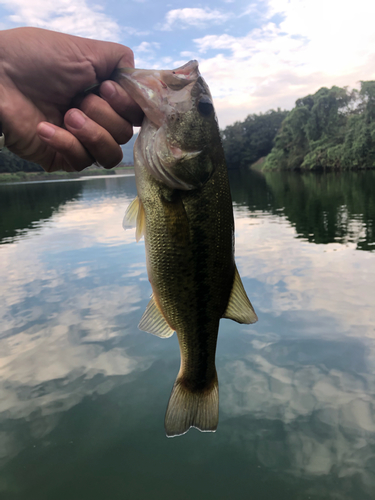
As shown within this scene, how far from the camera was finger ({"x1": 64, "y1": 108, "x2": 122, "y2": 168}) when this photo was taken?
2504mm

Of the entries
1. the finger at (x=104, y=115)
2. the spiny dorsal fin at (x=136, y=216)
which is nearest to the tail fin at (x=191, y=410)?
the spiny dorsal fin at (x=136, y=216)

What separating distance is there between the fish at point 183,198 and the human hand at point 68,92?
171 millimetres

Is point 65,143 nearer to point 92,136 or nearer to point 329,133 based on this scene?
point 92,136

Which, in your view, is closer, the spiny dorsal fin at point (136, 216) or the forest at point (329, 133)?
the spiny dorsal fin at point (136, 216)

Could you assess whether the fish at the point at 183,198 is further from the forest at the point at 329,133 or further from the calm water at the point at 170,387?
the forest at the point at 329,133

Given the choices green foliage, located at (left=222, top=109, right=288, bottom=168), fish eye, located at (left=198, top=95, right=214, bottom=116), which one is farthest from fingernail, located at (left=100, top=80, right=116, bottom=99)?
green foliage, located at (left=222, top=109, right=288, bottom=168)

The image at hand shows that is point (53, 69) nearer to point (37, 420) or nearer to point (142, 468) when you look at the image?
point (142, 468)

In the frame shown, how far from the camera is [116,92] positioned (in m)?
2.48

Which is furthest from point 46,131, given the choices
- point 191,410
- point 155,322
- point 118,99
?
point 191,410

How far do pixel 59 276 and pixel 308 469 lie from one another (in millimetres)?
9474

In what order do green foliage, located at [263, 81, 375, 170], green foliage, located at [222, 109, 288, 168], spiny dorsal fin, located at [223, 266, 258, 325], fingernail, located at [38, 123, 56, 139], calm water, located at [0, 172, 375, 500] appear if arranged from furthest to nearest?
1. green foliage, located at [222, 109, 288, 168]
2. green foliage, located at [263, 81, 375, 170]
3. calm water, located at [0, 172, 375, 500]
4. spiny dorsal fin, located at [223, 266, 258, 325]
5. fingernail, located at [38, 123, 56, 139]

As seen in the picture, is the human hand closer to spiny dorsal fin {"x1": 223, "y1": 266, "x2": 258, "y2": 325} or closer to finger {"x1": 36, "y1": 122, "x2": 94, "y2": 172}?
finger {"x1": 36, "y1": 122, "x2": 94, "y2": 172}

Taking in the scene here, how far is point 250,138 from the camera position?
396 feet

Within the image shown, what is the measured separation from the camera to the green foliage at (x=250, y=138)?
11850cm
